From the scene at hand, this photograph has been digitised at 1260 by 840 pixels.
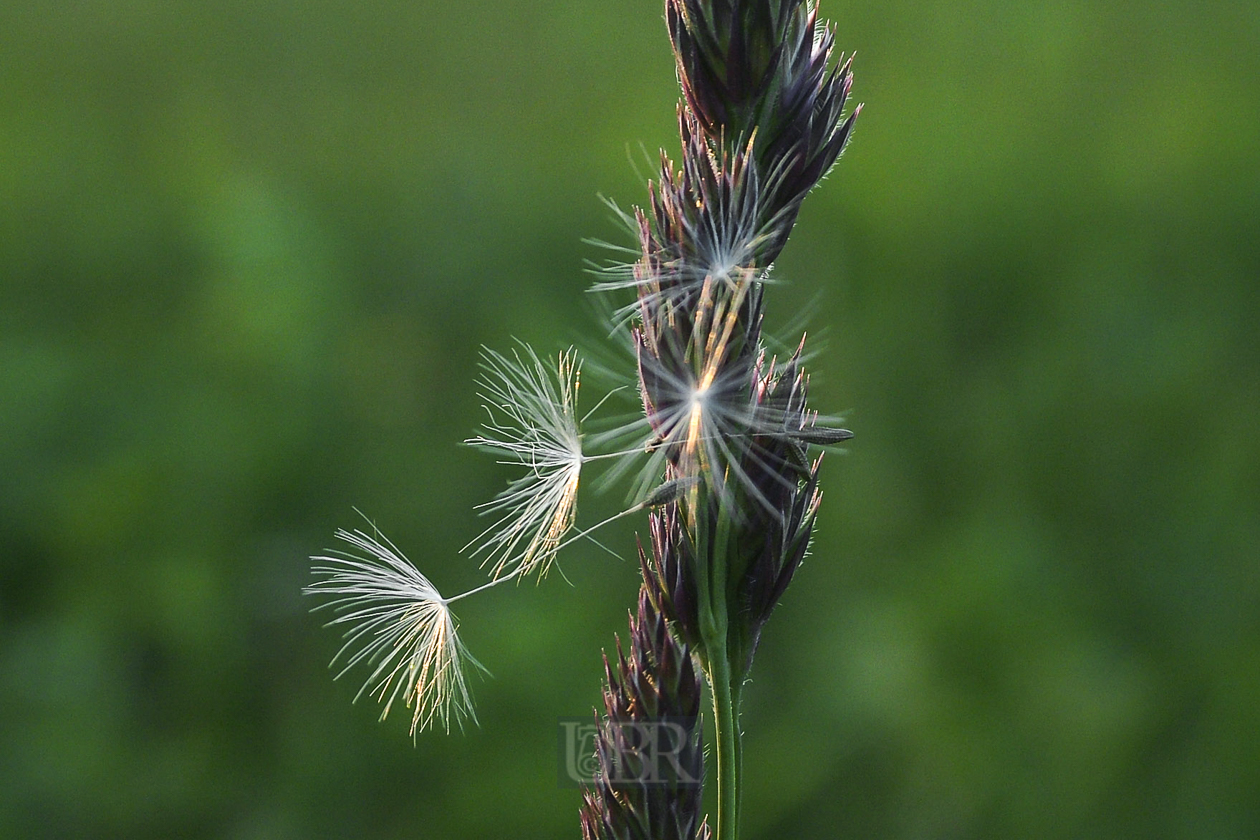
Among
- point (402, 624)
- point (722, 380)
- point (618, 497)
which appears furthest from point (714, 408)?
point (618, 497)

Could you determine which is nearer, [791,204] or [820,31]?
[791,204]

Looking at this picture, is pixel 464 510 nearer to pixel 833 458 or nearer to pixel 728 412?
pixel 833 458

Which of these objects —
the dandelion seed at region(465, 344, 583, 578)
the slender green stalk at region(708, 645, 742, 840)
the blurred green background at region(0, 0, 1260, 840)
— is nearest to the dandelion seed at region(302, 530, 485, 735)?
the dandelion seed at region(465, 344, 583, 578)

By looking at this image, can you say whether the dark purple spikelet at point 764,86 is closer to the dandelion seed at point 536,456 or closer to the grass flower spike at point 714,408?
the grass flower spike at point 714,408

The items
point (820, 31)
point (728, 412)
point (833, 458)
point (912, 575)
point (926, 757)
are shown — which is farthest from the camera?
point (833, 458)

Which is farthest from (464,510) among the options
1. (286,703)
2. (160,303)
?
(160,303)

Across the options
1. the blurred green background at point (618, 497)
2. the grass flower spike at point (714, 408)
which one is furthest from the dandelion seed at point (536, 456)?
the blurred green background at point (618, 497)
